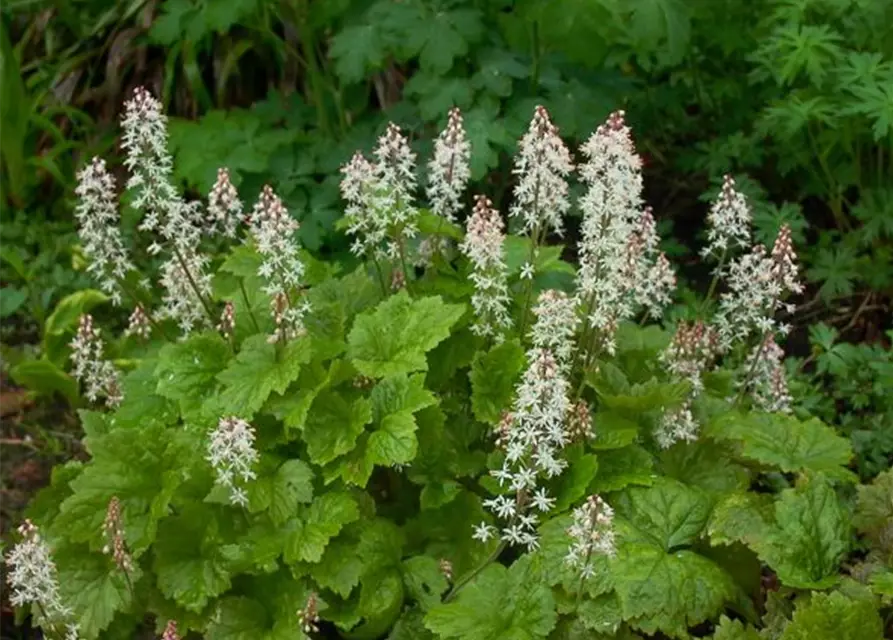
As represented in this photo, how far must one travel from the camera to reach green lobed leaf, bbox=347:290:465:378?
3.14m

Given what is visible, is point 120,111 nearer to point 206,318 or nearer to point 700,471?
point 206,318

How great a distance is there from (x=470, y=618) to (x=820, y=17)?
2728 millimetres

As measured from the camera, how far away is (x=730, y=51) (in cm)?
471

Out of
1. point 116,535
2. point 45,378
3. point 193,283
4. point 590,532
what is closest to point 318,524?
point 116,535

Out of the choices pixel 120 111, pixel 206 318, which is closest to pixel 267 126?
pixel 120 111

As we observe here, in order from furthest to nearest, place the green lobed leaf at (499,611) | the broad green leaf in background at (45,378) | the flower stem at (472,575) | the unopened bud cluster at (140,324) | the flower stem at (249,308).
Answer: the broad green leaf in background at (45,378), the unopened bud cluster at (140,324), the flower stem at (249,308), the flower stem at (472,575), the green lobed leaf at (499,611)

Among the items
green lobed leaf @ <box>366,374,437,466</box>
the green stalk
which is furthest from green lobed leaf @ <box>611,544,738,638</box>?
the green stalk

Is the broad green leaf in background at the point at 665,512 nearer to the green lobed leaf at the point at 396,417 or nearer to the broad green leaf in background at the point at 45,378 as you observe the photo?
the green lobed leaf at the point at 396,417

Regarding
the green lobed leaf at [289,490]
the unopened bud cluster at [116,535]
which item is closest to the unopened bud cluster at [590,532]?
the green lobed leaf at [289,490]

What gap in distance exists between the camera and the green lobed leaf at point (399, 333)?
3.14 meters

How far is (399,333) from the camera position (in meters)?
3.26

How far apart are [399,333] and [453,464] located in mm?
367

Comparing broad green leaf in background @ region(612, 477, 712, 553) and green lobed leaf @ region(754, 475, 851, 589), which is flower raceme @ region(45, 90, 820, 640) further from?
green lobed leaf @ region(754, 475, 851, 589)

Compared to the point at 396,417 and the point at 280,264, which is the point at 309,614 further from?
the point at 280,264
